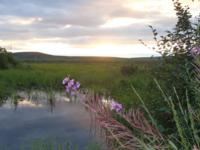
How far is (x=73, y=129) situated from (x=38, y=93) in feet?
33.6

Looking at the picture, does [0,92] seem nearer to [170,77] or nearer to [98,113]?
[170,77]

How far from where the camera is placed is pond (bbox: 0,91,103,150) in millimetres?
14281

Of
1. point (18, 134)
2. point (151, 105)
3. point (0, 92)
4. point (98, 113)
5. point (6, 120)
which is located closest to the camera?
point (98, 113)

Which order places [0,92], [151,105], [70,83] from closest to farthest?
1. [70,83]
2. [151,105]
3. [0,92]

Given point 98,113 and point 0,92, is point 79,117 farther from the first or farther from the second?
point 98,113

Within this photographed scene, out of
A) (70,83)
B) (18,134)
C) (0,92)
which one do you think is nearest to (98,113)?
(70,83)

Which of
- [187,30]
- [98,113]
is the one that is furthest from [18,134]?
[98,113]

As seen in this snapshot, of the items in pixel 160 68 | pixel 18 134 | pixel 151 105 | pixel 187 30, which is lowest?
pixel 18 134

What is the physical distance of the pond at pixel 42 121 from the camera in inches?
562

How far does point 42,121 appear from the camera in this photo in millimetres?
17734

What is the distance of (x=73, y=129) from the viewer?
16250mm

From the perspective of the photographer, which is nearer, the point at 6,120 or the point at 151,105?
the point at 151,105

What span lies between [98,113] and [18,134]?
13.3 meters

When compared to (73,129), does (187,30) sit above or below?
above
